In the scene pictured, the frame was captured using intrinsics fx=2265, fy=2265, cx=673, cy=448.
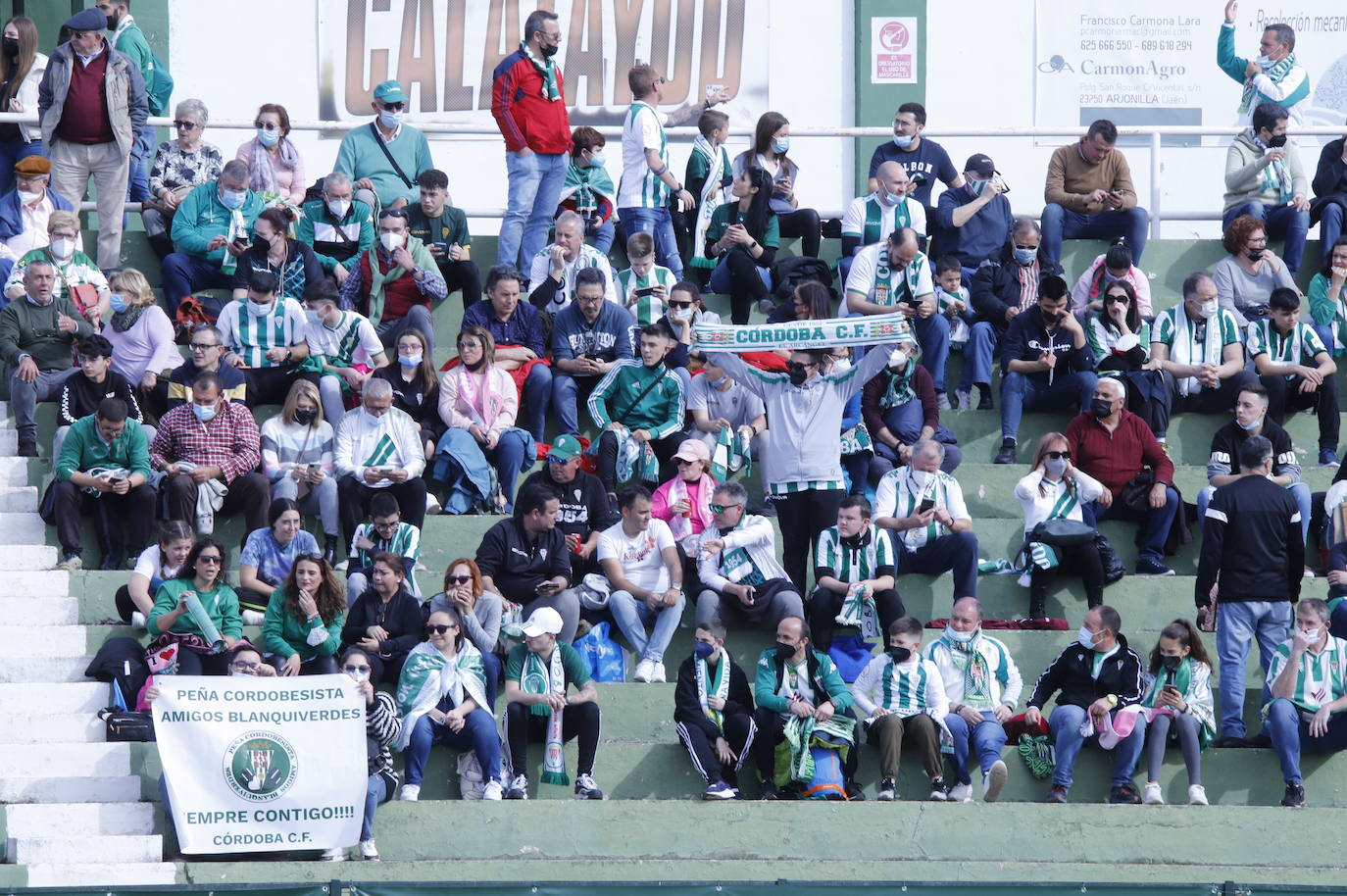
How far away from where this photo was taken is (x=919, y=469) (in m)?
14.5

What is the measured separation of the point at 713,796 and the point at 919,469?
109 inches

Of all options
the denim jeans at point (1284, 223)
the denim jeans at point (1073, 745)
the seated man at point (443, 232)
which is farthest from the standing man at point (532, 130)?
the denim jeans at point (1073, 745)

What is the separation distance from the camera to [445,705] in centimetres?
1290

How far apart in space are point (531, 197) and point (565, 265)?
2.86 ft

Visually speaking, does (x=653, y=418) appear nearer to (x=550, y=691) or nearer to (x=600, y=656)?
(x=600, y=656)

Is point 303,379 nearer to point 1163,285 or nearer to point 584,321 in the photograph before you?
point 584,321

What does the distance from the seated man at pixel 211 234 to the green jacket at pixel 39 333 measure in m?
1.11

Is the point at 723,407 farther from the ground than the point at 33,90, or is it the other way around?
the point at 33,90

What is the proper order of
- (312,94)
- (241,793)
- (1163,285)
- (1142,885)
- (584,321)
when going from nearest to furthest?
(1142,885) < (241,793) < (584,321) < (1163,285) < (312,94)

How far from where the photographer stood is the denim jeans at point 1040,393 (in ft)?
52.0

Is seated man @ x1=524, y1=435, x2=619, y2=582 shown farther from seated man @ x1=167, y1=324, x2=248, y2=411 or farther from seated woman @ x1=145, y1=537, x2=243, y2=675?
seated man @ x1=167, y1=324, x2=248, y2=411

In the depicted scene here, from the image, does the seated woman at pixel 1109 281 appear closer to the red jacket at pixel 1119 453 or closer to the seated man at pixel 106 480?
the red jacket at pixel 1119 453

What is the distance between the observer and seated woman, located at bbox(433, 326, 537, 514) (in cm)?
1491

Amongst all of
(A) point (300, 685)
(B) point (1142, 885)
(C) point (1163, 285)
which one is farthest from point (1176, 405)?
(A) point (300, 685)
